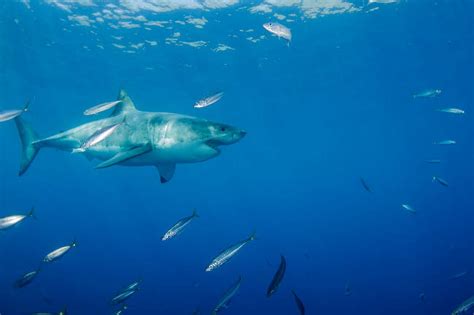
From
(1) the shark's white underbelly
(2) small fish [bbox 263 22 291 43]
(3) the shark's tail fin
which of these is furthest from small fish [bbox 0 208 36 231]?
(2) small fish [bbox 263 22 291 43]

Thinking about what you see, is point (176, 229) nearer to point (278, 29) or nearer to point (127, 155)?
point (127, 155)

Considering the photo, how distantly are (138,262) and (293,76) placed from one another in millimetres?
29733

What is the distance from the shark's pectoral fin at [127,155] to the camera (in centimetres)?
427

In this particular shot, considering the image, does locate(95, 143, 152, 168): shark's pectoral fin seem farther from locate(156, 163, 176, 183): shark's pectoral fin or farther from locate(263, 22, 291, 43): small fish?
locate(263, 22, 291, 43): small fish

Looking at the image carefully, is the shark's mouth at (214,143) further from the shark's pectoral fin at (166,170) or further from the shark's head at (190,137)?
the shark's pectoral fin at (166,170)

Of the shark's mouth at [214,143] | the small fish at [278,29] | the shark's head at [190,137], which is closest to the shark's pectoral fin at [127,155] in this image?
the shark's head at [190,137]

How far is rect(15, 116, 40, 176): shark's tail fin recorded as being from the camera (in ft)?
23.2

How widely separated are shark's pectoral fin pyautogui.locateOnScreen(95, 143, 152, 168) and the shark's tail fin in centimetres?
362

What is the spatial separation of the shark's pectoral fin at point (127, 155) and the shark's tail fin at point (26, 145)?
3619 mm

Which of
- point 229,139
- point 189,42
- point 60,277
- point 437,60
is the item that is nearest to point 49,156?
point 60,277

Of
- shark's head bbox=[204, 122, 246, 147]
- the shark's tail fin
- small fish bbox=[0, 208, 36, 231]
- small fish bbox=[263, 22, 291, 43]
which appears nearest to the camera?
shark's head bbox=[204, 122, 246, 147]

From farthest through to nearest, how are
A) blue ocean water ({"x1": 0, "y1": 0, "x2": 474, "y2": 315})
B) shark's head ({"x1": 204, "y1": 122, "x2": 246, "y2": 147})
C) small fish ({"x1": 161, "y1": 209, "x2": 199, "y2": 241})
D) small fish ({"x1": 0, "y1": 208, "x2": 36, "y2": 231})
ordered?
blue ocean water ({"x1": 0, "y1": 0, "x2": 474, "y2": 315})
small fish ({"x1": 0, "y1": 208, "x2": 36, "y2": 231})
small fish ({"x1": 161, "y1": 209, "x2": 199, "y2": 241})
shark's head ({"x1": 204, "y1": 122, "x2": 246, "y2": 147})

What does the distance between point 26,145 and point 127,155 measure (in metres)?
4.25

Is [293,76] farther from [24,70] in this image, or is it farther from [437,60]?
[24,70]
